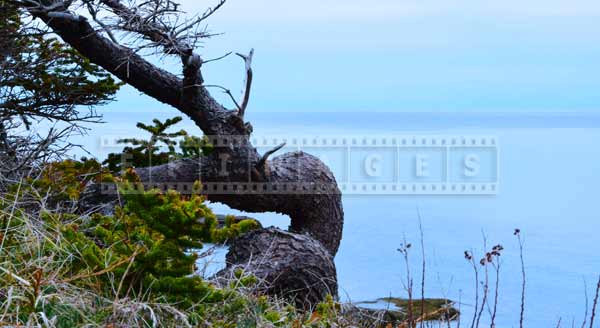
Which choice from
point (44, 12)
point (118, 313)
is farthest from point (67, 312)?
point (44, 12)

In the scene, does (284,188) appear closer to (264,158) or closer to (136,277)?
(264,158)

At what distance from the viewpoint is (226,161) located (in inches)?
320

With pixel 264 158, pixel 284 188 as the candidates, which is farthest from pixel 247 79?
pixel 284 188

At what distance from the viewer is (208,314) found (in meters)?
3.97

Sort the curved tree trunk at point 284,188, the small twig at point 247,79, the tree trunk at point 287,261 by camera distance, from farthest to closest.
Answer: the curved tree trunk at point 284,188
the small twig at point 247,79
the tree trunk at point 287,261

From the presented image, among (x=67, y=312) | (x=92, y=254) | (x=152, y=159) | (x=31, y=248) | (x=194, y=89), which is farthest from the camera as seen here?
(x=152, y=159)

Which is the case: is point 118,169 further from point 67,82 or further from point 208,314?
point 208,314

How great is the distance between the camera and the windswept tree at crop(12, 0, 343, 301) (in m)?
6.78

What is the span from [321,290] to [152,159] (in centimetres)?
272

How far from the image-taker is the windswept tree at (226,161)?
6.78 meters

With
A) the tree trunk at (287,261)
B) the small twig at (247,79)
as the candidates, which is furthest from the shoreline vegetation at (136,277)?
the small twig at (247,79)

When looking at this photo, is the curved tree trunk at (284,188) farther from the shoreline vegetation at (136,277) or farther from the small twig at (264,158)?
the shoreline vegetation at (136,277)

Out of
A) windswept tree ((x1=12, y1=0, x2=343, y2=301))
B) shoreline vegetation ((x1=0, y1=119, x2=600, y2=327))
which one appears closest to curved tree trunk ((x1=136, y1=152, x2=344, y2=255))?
windswept tree ((x1=12, y1=0, x2=343, y2=301))

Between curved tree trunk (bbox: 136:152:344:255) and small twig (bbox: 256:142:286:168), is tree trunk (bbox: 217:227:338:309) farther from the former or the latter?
curved tree trunk (bbox: 136:152:344:255)
